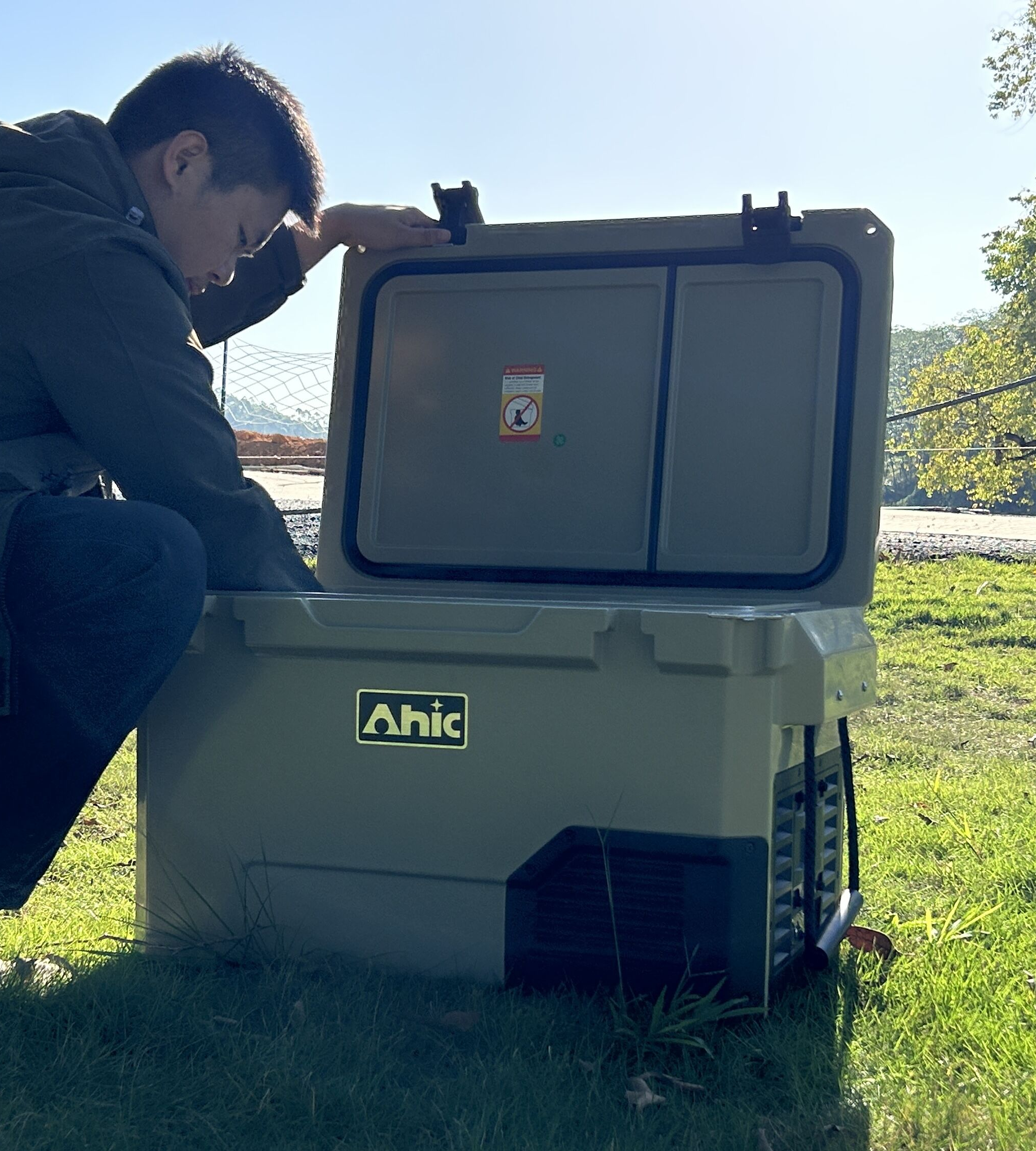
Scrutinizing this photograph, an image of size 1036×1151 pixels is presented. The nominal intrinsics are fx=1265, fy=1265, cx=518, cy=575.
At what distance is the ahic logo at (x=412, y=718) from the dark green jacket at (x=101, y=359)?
0.34 metres

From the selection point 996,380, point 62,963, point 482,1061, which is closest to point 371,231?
point 62,963

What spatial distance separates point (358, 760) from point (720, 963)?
62 cm

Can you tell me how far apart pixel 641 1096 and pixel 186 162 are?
1.69 metres

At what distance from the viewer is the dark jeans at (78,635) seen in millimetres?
1854

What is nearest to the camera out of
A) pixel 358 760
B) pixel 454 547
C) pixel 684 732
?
pixel 684 732

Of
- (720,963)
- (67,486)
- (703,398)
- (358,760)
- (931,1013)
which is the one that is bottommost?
(931,1013)

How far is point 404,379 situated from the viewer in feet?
10.4

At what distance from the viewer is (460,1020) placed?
5.98 feet

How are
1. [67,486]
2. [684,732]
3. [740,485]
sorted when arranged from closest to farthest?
[684,732] → [67,486] → [740,485]

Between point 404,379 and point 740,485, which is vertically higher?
point 404,379

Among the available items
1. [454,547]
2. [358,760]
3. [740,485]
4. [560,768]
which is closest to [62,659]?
[358,760]

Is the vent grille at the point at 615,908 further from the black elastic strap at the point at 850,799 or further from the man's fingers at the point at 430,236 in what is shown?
the man's fingers at the point at 430,236

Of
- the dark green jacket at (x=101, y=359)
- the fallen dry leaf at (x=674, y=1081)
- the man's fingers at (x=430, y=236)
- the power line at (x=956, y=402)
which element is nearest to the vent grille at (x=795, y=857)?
the fallen dry leaf at (x=674, y=1081)

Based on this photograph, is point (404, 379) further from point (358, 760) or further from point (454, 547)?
point (358, 760)
